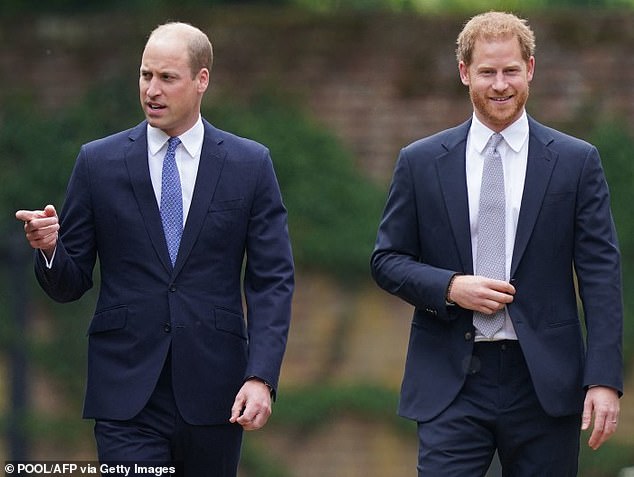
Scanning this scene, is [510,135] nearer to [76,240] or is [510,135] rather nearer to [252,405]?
[252,405]

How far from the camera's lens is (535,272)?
467cm

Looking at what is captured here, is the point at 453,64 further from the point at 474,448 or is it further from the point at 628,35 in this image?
the point at 474,448

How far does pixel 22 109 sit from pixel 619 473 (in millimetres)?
4232

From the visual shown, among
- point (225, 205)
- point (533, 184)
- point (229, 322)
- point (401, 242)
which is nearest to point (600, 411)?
point (533, 184)

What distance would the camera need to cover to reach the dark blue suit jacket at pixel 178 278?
471 centimetres

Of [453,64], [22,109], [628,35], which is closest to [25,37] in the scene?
[22,109]

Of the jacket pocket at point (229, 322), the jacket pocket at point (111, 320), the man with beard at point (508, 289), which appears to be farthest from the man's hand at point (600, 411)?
the jacket pocket at point (111, 320)

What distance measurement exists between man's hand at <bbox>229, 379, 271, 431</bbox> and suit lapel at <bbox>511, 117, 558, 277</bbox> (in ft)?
2.90

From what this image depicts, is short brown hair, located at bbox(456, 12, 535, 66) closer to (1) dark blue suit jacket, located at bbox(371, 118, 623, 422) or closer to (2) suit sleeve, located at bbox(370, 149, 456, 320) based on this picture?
(1) dark blue suit jacket, located at bbox(371, 118, 623, 422)

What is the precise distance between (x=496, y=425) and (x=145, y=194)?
4.46ft

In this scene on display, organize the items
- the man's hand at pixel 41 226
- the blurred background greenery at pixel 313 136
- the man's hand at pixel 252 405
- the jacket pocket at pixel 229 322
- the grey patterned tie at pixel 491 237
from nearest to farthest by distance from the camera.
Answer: the man's hand at pixel 41 226
the man's hand at pixel 252 405
the grey patterned tie at pixel 491 237
the jacket pocket at pixel 229 322
the blurred background greenery at pixel 313 136

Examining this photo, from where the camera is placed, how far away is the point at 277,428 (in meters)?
8.91

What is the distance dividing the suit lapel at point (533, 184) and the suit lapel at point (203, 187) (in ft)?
3.32

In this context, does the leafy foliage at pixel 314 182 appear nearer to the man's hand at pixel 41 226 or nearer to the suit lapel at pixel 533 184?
the suit lapel at pixel 533 184
